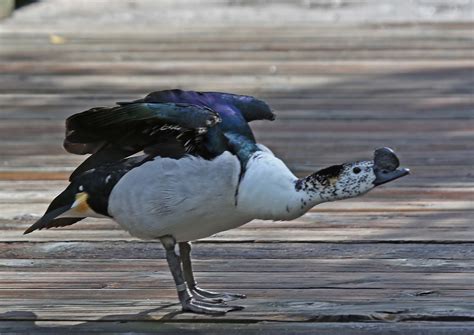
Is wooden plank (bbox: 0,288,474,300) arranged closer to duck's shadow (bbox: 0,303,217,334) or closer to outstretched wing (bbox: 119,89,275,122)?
duck's shadow (bbox: 0,303,217,334)

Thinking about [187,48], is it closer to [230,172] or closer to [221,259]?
[221,259]

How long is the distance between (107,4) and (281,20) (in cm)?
183

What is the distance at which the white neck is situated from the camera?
4.57 meters

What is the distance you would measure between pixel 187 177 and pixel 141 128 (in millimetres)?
271

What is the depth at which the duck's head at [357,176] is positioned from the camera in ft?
14.5

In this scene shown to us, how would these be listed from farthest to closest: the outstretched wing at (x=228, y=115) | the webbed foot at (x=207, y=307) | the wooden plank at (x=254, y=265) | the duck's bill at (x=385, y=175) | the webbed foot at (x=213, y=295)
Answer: the wooden plank at (x=254, y=265), the webbed foot at (x=213, y=295), the webbed foot at (x=207, y=307), the outstretched wing at (x=228, y=115), the duck's bill at (x=385, y=175)

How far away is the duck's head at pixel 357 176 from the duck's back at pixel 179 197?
0.30 metres

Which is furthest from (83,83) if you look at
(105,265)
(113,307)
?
(113,307)

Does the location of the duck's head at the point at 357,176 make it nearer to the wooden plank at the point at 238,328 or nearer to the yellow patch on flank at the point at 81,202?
the wooden plank at the point at 238,328

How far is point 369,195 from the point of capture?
21.3 ft

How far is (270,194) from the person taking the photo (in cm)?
458

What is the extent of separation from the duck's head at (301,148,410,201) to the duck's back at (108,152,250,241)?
0.30 meters

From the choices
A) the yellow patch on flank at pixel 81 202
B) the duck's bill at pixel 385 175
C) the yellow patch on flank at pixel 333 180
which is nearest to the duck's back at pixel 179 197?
the yellow patch on flank at pixel 81 202

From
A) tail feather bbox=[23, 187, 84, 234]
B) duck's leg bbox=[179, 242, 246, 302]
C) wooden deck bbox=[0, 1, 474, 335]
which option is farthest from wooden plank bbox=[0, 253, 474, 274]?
tail feather bbox=[23, 187, 84, 234]
